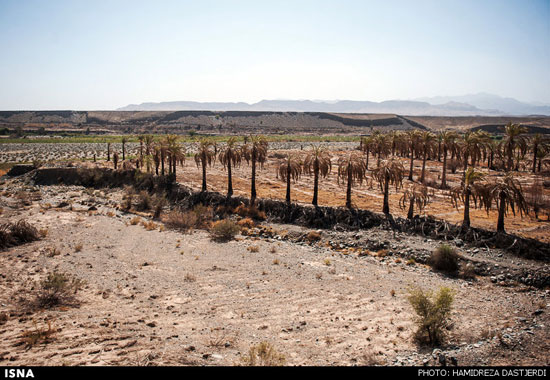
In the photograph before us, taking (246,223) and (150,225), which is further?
(246,223)

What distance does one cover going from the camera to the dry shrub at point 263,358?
361 inches

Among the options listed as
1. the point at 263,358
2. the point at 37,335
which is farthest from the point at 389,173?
the point at 37,335

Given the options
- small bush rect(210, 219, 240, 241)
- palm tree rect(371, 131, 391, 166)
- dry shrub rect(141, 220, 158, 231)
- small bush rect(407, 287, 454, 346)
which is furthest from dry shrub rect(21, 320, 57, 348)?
palm tree rect(371, 131, 391, 166)

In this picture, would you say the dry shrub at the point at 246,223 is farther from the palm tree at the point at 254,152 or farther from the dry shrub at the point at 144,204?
the dry shrub at the point at 144,204

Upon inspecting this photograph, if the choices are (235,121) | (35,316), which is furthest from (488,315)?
(235,121)

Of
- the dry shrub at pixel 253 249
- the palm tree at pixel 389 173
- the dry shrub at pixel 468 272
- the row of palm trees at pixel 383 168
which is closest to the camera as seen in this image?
the dry shrub at pixel 468 272

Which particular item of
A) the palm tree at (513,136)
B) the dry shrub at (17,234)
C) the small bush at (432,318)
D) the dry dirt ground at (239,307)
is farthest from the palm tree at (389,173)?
the dry shrub at (17,234)

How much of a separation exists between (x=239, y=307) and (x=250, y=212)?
15.4 metres

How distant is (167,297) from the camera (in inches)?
573

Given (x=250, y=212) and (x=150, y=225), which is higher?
(x=250, y=212)

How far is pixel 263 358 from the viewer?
9445 millimetres

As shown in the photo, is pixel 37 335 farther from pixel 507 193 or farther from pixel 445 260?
pixel 507 193

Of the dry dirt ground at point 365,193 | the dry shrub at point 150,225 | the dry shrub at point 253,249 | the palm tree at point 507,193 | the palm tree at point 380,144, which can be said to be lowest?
the dry shrub at point 253,249

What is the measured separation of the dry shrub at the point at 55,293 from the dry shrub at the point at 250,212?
51.7 ft
